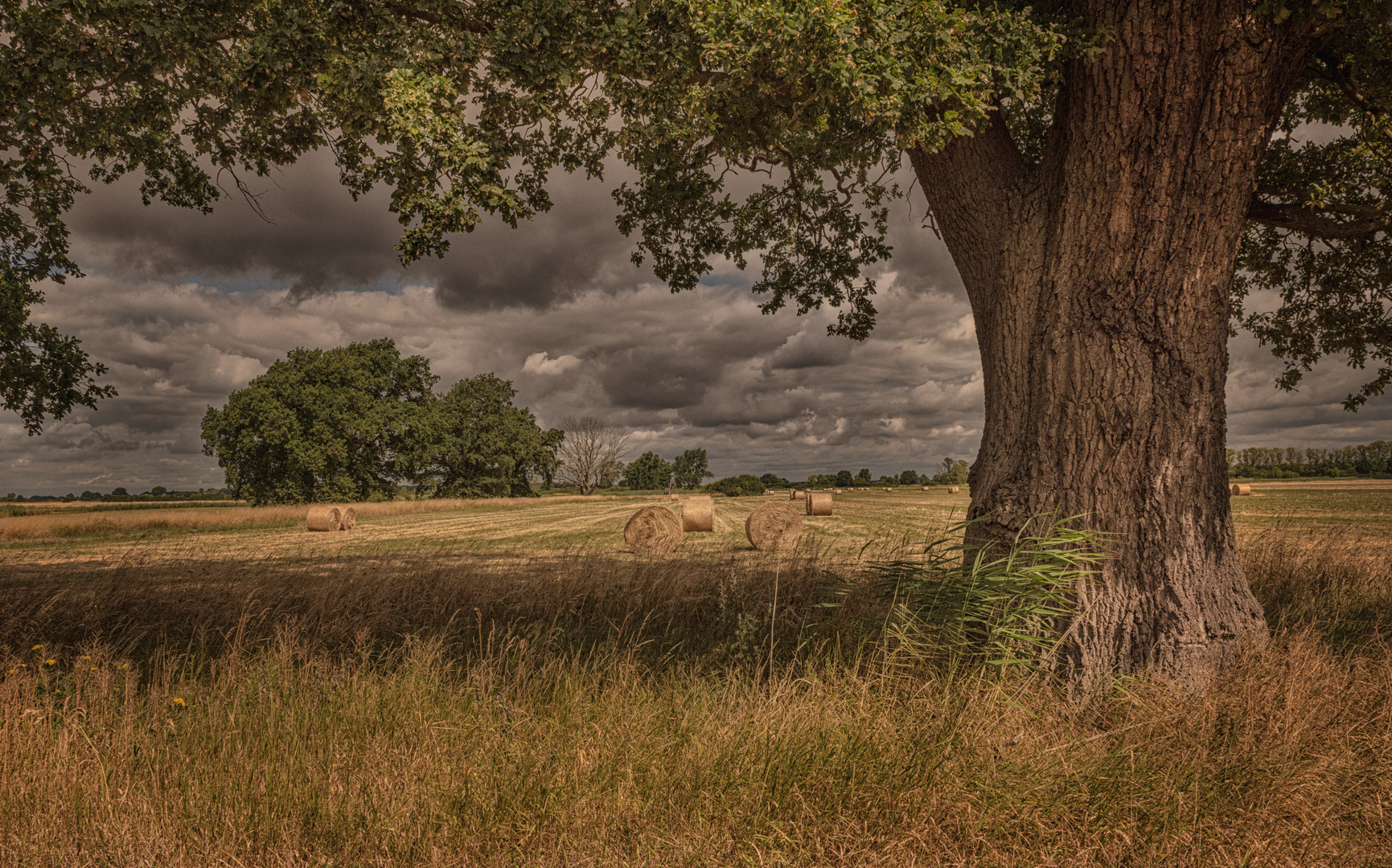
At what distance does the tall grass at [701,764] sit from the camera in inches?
106

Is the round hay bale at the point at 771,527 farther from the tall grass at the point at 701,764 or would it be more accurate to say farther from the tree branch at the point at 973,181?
the tall grass at the point at 701,764

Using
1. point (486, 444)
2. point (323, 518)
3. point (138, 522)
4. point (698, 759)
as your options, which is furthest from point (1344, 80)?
point (486, 444)

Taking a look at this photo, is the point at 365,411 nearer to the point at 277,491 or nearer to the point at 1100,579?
the point at 277,491

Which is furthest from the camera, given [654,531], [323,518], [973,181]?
[323,518]

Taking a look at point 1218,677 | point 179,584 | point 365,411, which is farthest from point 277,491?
point 1218,677

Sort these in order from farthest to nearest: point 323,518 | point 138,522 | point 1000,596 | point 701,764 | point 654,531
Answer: point 323,518, point 138,522, point 654,531, point 1000,596, point 701,764

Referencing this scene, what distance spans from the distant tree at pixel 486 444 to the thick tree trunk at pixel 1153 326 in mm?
58994

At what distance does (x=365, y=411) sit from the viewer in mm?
49188

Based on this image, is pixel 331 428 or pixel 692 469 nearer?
pixel 331 428

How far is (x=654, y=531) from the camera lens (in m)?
18.2

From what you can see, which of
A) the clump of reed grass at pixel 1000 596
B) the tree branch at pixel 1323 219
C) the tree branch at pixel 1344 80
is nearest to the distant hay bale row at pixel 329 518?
the clump of reed grass at pixel 1000 596

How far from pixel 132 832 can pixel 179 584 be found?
6.69 m

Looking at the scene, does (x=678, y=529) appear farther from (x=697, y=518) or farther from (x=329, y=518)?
(x=329, y=518)

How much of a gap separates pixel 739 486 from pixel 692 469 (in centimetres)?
3410
